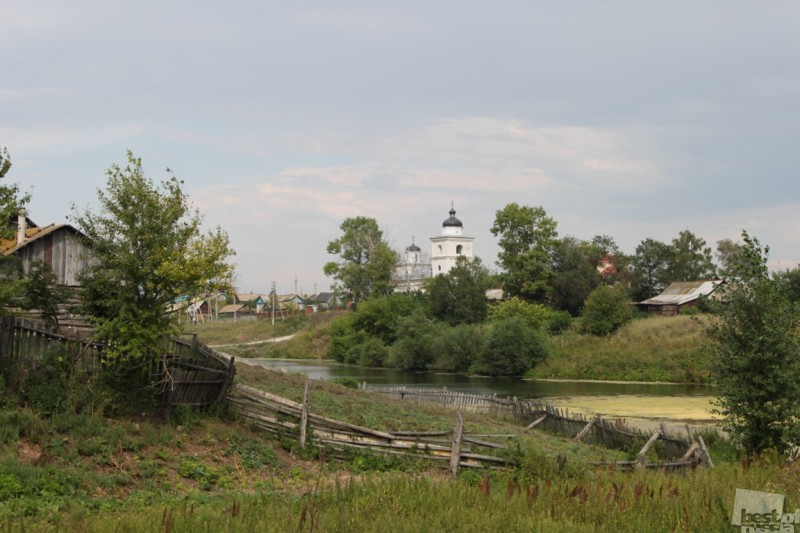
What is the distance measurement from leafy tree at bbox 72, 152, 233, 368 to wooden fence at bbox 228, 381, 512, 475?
241cm

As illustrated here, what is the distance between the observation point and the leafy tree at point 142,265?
15.4m

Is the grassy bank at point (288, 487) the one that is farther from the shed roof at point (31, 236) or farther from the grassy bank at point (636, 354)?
the grassy bank at point (636, 354)

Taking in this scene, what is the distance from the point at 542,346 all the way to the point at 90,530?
179 feet

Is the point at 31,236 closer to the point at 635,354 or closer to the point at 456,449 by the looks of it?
the point at 456,449

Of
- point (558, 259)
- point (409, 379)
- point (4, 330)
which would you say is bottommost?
point (409, 379)

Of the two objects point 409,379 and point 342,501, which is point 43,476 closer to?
point 342,501

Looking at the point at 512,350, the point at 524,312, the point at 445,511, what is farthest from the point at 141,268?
the point at 524,312

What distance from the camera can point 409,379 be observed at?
57094 mm

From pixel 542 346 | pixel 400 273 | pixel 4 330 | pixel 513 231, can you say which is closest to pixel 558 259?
pixel 513 231

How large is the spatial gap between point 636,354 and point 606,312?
303 inches

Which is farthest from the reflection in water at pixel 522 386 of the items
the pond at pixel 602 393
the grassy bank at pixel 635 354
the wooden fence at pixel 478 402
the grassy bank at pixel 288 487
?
the grassy bank at pixel 288 487

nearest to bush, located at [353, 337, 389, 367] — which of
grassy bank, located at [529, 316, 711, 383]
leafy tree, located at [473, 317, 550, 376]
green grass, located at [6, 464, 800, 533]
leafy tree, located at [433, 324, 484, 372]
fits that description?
leafy tree, located at [433, 324, 484, 372]

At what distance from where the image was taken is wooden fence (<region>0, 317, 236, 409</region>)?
15.4m

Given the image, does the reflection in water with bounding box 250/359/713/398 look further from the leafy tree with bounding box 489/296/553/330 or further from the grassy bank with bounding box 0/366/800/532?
the grassy bank with bounding box 0/366/800/532
